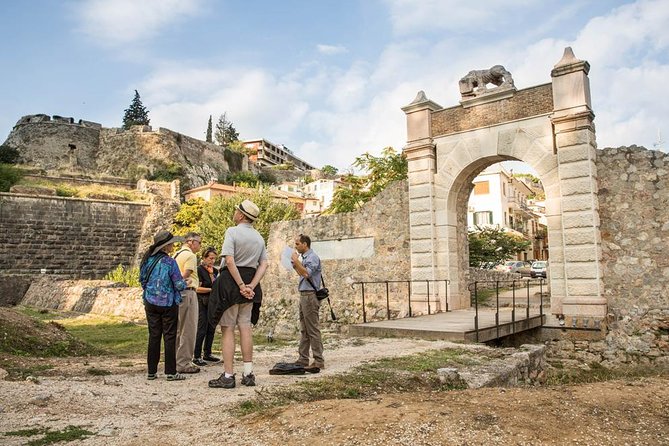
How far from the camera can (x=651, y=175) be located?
11156mm

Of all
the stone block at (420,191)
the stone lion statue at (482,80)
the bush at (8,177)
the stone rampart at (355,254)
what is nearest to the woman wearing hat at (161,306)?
the stone rampart at (355,254)

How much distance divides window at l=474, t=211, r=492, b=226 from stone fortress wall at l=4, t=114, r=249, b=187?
87.4ft

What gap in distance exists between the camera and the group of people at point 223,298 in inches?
202

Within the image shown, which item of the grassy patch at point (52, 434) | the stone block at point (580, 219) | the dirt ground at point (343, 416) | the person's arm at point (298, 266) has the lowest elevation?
the dirt ground at point (343, 416)

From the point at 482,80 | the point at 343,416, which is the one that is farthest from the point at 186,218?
the point at 343,416

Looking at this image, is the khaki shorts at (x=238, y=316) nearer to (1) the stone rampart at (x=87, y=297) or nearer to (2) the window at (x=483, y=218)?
(1) the stone rampart at (x=87, y=297)

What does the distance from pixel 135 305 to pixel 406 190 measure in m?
10.0

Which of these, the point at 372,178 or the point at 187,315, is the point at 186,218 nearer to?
the point at 372,178

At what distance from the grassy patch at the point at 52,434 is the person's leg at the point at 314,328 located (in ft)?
9.70

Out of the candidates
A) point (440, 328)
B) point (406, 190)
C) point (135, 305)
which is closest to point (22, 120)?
point (135, 305)

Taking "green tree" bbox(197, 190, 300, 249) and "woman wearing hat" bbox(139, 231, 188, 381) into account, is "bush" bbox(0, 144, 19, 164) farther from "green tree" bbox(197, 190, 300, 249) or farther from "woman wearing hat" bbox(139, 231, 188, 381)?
"woman wearing hat" bbox(139, 231, 188, 381)

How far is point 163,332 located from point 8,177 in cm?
3469

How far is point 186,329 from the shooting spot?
6332 mm

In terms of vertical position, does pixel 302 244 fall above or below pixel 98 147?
below
